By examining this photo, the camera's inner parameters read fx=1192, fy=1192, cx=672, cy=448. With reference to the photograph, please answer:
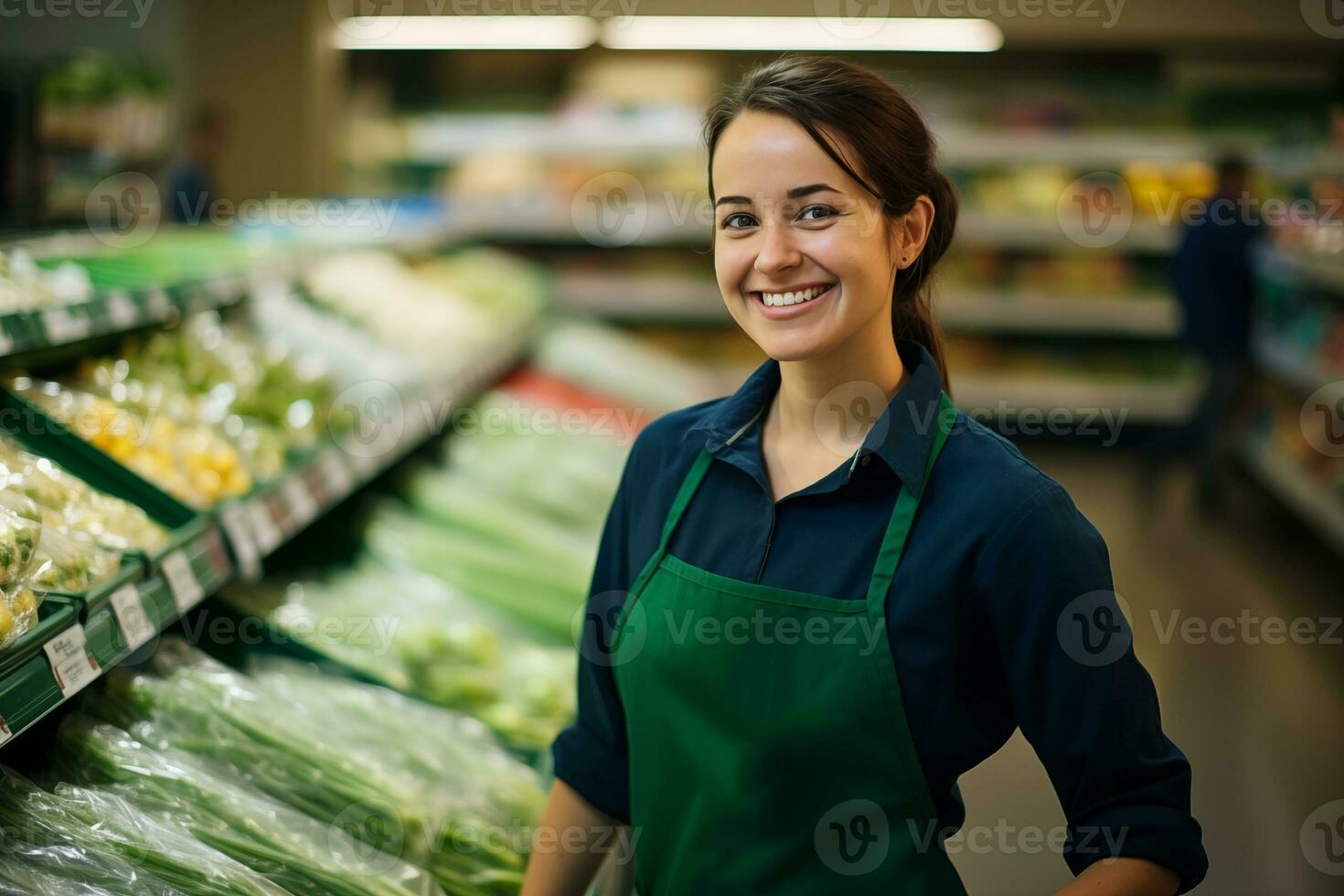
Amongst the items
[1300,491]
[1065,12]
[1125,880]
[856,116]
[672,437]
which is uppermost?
[1065,12]

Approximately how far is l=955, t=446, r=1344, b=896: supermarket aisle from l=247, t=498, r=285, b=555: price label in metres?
1.46

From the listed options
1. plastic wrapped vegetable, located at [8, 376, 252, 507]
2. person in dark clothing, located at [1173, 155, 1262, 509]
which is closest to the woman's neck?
plastic wrapped vegetable, located at [8, 376, 252, 507]

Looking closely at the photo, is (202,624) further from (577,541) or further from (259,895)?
(577,541)

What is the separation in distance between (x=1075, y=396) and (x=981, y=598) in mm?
7791

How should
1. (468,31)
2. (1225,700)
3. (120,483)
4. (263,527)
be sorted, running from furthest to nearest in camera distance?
(468,31)
(1225,700)
(263,527)
(120,483)

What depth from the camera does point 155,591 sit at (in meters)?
1.72

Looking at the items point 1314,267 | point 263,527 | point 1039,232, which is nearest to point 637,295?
point 1039,232

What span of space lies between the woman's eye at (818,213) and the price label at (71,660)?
1.01 meters

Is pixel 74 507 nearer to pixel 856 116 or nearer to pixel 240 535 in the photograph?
pixel 240 535

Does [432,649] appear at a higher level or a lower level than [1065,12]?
lower

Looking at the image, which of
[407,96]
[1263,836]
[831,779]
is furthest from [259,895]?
[407,96]

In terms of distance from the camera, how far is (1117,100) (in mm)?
8648

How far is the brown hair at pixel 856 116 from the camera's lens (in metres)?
1.35

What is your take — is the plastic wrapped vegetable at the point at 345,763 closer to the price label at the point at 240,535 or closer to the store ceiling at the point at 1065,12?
the price label at the point at 240,535
